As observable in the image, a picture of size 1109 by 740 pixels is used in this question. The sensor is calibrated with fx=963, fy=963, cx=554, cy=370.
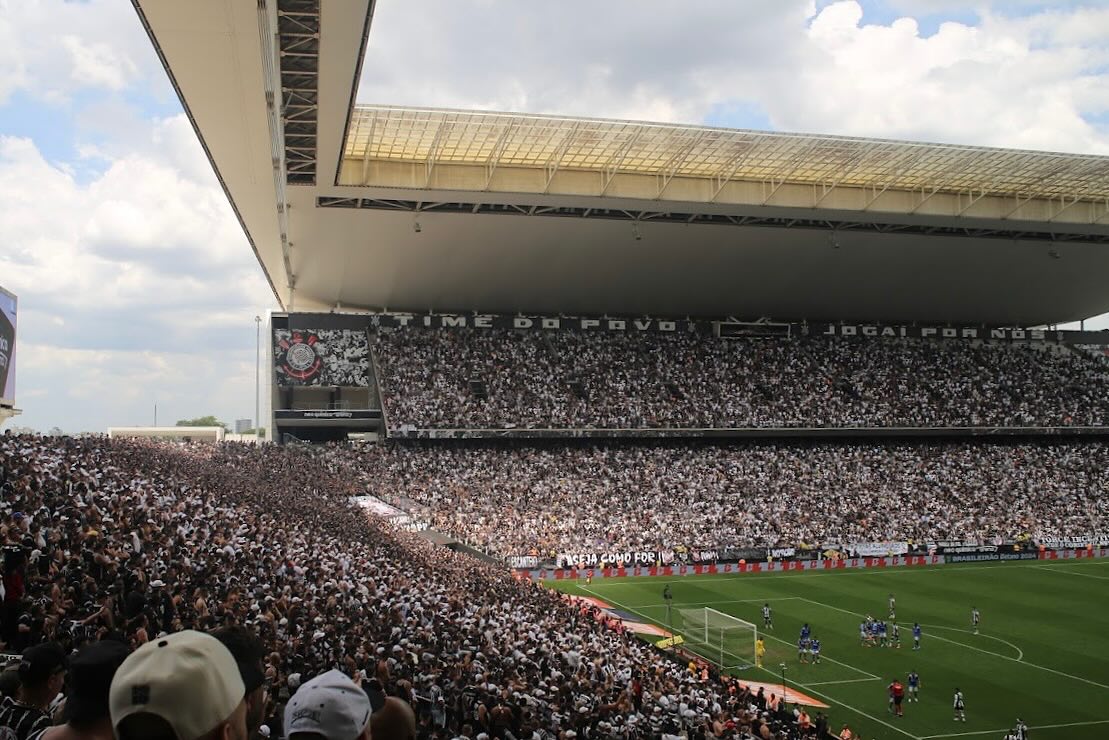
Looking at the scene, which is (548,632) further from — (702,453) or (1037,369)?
(1037,369)

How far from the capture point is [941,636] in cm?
3425

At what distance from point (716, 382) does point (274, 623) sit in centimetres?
5515

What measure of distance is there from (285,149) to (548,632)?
82.0 feet

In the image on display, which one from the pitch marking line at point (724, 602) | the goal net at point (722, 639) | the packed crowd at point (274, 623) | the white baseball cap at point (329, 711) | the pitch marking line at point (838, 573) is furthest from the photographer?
the pitch marking line at point (838, 573)

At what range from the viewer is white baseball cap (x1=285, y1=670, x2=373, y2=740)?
3.19 meters

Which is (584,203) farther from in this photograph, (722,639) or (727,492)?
(722,639)

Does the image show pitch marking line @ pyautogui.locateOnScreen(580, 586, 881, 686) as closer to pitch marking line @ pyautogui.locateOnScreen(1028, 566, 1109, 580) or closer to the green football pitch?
the green football pitch

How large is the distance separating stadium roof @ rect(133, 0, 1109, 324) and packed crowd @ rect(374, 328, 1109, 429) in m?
2.93

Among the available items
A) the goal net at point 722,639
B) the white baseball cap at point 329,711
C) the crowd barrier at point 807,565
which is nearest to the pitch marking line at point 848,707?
the goal net at point 722,639

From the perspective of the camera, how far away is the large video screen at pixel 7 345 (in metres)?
33.5

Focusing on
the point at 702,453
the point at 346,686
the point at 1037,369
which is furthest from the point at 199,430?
the point at 346,686

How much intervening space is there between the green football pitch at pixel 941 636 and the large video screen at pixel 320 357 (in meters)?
25.3

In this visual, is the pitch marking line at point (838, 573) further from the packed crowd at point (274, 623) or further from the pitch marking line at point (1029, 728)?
the pitch marking line at point (1029, 728)

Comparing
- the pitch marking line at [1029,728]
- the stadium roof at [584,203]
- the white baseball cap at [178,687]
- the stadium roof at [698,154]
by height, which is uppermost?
the stadium roof at [698,154]
